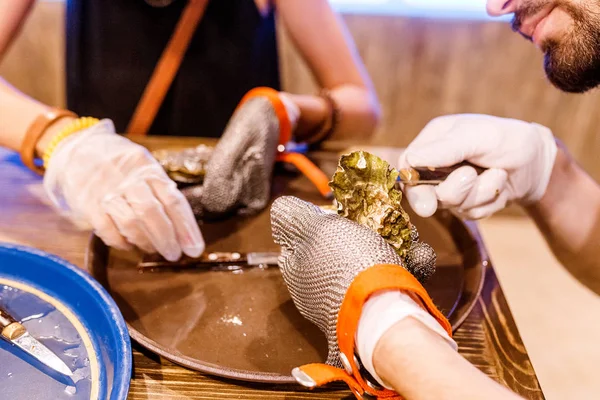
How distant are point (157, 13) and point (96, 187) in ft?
1.98

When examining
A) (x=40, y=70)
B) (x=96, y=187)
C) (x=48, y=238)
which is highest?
(x=96, y=187)

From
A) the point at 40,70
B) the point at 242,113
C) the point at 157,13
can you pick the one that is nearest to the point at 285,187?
the point at 242,113

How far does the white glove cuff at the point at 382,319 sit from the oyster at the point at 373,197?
11 centimetres

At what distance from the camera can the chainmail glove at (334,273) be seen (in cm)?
53

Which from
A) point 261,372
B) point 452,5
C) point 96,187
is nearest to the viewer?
point 261,372

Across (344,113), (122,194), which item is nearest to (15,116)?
(122,194)

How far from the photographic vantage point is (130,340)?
2.08 feet

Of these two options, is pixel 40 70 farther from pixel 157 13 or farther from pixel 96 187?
pixel 96 187

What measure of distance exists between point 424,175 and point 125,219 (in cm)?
45

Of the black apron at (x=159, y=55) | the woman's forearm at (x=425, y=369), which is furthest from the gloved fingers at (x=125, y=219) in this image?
the black apron at (x=159, y=55)

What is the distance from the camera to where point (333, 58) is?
4.21 feet

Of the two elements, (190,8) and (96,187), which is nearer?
(96,187)

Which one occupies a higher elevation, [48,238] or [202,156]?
[202,156]

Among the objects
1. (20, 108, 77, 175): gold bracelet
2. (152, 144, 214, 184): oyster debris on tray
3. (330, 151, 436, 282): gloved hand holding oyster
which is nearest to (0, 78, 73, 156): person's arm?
(20, 108, 77, 175): gold bracelet
